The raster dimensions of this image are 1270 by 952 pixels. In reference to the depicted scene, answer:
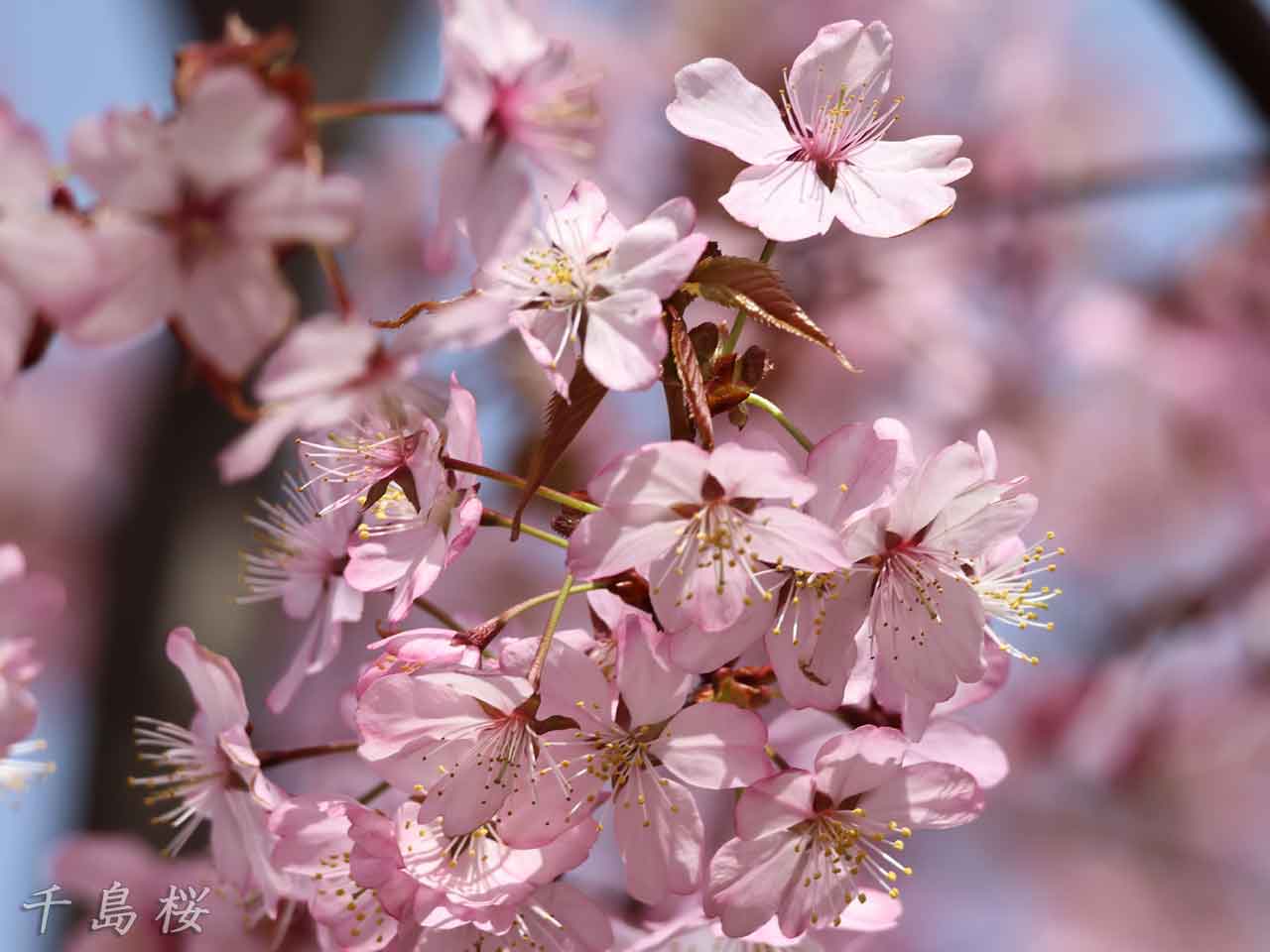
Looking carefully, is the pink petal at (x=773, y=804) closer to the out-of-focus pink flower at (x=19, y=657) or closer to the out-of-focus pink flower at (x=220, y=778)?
the out-of-focus pink flower at (x=220, y=778)

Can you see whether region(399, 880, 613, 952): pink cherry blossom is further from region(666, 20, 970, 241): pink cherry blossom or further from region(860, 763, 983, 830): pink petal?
region(666, 20, 970, 241): pink cherry blossom

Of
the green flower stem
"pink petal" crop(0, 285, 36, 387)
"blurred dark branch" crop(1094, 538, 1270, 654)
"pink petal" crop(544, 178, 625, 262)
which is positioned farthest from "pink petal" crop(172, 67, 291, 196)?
"blurred dark branch" crop(1094, 538, 1270, 654)

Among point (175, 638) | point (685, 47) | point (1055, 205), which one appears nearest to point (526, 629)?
point (175, 638)

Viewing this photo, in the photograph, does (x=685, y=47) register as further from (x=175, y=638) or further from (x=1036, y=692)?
(x=175, y=638)

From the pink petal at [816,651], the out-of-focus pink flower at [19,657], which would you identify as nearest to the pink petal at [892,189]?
the pink petal at [816,651]

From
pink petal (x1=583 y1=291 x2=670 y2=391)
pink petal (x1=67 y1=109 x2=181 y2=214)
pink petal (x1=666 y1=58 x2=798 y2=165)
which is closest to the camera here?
pink petal (x1=67 y1=109 x2=181 y2=214)
